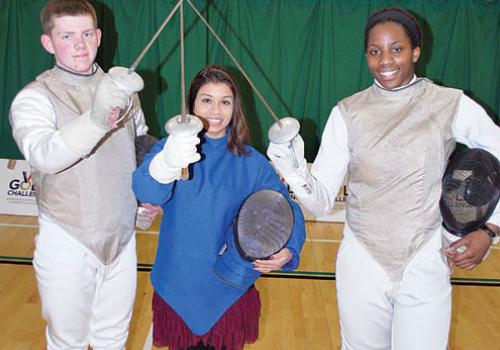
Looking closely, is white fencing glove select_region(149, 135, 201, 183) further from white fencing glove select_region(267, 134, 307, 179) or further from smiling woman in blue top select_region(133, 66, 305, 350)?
white fencing glove select_region(267, 134, 307, 179)

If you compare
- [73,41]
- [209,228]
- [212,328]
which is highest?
[73,41]

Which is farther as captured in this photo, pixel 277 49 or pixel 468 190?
pixel 277 49

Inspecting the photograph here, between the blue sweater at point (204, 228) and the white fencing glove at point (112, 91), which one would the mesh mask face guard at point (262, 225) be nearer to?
the blue sweater at point (204, 228)

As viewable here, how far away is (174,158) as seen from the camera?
4.09 feet

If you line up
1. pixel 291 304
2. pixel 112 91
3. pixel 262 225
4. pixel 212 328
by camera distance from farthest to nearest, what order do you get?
1. pixel 291 304
2. pixel 212 328
3. pixel 262 225
4. pixel 112 91

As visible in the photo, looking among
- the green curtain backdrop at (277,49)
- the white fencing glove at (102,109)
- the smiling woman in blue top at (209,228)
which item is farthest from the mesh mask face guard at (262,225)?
the green curtain backdrop at (277,49)

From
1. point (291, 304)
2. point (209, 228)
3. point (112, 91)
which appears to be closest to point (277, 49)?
point (291, 304)

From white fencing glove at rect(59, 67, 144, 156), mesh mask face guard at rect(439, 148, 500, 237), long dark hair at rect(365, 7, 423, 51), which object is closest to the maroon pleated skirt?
white fencing glove at rect(59, 67, 144, 156)

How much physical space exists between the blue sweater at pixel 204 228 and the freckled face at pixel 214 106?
4cm

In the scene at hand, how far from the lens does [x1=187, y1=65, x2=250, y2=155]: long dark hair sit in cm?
148

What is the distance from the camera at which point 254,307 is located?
62.4 inches

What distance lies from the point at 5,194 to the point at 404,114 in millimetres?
3319

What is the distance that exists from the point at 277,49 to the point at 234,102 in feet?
8.39

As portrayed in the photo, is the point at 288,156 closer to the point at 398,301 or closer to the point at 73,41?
the point at 398,301
